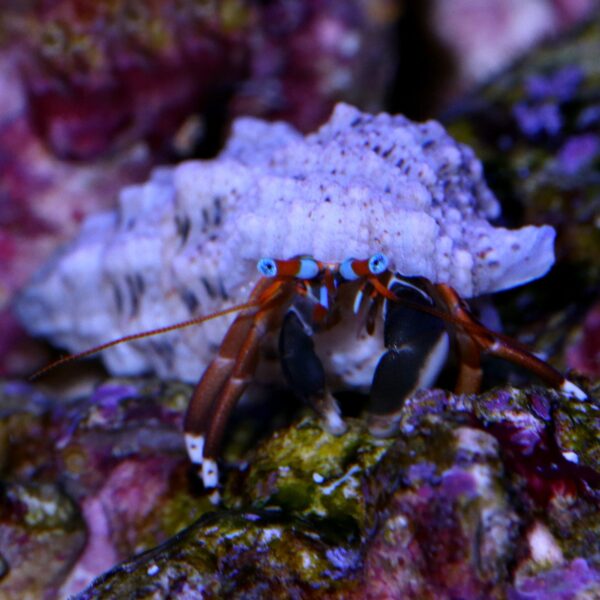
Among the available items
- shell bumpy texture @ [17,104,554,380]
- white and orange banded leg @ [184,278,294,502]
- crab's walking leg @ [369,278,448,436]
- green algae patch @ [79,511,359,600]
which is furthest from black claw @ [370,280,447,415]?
green algae patch @ [79,511,359,600]

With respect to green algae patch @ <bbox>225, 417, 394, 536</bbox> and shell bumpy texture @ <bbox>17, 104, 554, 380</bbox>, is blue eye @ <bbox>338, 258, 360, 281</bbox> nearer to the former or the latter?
shell bumpy texture @ <bbox>17, 104, 554, 380</bbox>

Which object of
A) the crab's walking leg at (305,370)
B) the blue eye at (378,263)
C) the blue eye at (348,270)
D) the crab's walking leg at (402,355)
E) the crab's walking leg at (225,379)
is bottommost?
the crab's walking leg at (225,379)

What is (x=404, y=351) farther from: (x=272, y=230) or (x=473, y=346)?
(x=272, y=230)

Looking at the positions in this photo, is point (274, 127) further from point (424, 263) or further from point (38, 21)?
point (38, 21)

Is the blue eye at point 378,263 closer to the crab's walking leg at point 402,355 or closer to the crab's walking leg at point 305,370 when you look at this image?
the crab's walking leg at point 402,355

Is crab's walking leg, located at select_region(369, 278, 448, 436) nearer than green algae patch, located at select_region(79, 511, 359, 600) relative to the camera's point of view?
No

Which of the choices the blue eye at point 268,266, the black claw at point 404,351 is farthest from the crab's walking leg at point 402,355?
the blue eye at point 268,266

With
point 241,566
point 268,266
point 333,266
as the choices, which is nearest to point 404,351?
point 333,266
